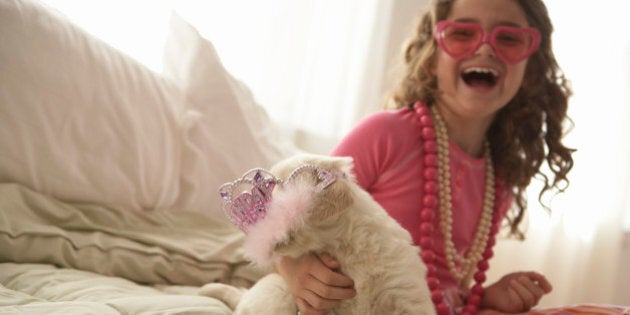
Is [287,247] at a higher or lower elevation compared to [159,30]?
lower

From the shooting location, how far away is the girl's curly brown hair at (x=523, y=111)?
1.29 metres

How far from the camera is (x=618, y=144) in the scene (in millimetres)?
2027

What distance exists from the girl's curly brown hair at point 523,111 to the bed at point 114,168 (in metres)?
0.38

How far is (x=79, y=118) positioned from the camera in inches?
42.2

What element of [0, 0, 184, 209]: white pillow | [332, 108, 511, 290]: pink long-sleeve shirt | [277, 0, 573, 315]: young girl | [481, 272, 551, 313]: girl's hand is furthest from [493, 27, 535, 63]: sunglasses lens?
[0, 0, 184, 209]: white pillow

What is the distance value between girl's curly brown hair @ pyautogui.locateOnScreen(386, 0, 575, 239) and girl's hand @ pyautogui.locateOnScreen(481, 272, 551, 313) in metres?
0.24

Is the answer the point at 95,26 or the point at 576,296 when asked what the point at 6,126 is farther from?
the point at 576,296

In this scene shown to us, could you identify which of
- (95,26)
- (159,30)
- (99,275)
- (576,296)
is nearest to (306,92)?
(159,30)

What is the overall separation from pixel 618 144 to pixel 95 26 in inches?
71.3

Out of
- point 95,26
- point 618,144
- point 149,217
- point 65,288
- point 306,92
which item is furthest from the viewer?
point 618,144

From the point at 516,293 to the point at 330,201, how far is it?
62 cm

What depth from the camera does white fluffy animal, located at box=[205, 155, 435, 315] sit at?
2.26ft

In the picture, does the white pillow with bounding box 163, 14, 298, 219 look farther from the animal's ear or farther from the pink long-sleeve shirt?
the animal's ear

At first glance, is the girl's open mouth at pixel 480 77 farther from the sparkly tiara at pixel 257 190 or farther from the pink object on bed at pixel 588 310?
the sparkly tiara at pixel 257 190
